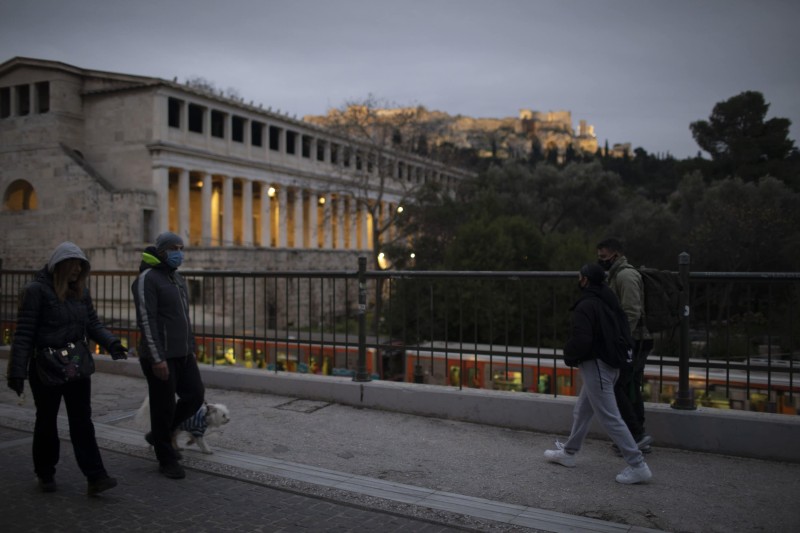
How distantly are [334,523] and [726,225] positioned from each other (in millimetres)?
34055

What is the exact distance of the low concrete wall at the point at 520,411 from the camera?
599cm

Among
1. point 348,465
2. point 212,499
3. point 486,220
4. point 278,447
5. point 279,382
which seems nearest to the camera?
point 212,499

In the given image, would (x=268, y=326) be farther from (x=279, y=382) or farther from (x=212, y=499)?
(x=212, y=499)

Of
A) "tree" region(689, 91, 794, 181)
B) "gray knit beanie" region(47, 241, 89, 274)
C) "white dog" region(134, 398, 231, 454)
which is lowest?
"white dog" region(134, 398, 231, 454)

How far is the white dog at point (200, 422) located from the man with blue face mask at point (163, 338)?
26cm

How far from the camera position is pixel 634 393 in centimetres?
618

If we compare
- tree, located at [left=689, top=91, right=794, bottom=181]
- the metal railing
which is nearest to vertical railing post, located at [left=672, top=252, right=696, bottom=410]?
the metal railing

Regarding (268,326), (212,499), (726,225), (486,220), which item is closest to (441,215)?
(486,220)

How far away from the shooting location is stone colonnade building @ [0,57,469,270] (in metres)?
44.3

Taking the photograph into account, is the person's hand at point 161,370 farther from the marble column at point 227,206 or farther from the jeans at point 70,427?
the marble column at point 227,206

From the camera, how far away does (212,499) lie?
197 inches

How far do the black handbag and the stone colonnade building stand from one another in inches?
1423

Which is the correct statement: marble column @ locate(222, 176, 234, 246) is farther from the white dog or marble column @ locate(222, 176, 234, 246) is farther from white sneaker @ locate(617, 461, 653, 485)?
white sneaker @ locate(617, 461, 653, 485)

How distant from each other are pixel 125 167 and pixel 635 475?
1940 inches
